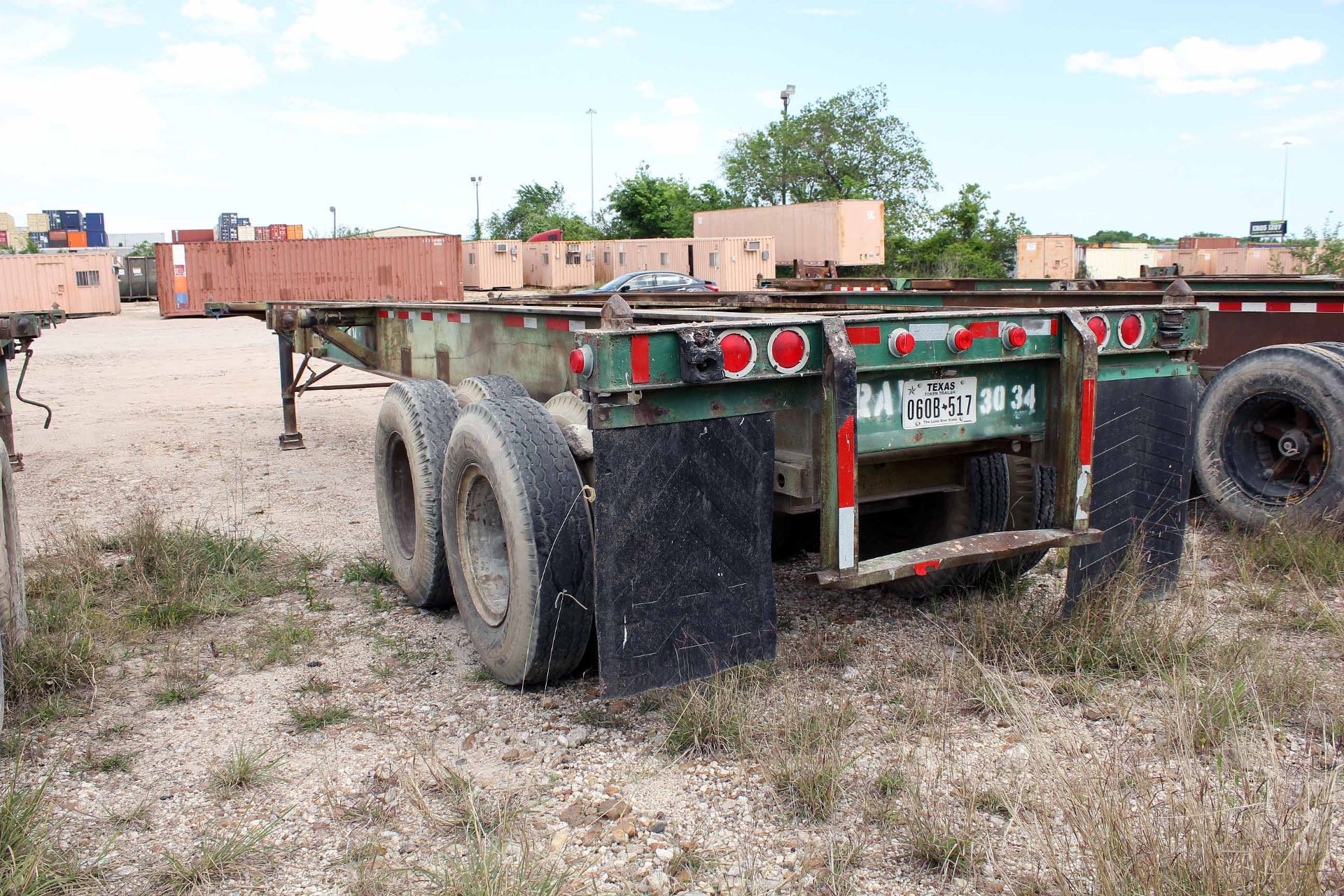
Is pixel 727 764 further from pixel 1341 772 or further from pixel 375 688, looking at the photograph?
pixel 1341 772

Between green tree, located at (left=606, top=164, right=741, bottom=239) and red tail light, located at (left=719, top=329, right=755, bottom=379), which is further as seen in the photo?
green tree, located at (left=606, top=164, right=741, bottom=239)

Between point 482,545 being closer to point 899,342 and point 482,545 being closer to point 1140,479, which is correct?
point 899,342

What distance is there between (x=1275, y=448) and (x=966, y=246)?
4022 centimetres

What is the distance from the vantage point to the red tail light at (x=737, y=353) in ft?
10.6

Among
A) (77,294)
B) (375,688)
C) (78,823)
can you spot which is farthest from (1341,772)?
(77,294)

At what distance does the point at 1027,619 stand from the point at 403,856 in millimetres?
2481

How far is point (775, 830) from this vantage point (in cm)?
289

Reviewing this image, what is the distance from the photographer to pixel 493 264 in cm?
3862

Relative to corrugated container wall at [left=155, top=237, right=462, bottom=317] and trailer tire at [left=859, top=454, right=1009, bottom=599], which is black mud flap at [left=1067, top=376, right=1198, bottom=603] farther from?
corrugated container wall at [left=155, top=237, right=462, bottom=317]

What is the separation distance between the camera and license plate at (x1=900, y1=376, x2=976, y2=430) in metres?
3.56

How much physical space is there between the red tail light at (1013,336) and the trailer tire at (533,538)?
1490 mm

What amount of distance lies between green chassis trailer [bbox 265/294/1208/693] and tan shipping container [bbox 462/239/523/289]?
34.4 meters

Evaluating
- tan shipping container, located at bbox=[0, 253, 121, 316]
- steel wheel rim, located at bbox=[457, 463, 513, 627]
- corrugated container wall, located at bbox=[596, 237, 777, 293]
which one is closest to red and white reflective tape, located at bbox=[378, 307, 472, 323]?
steel wheel rim, located at bbox=[457, 463, 513, 627]

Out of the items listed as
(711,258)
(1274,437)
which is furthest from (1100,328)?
(711,258)
